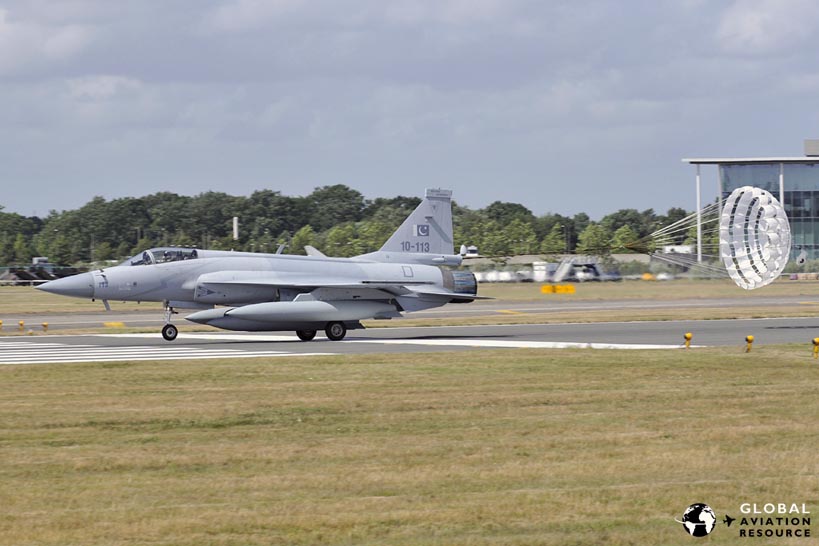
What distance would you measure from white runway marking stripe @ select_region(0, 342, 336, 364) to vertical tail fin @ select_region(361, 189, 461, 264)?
762 centimetres

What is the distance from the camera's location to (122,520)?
313 inches

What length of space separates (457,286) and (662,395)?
1446cm

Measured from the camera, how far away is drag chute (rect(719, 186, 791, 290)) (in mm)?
39000

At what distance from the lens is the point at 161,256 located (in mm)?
26312

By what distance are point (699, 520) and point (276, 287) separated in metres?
20.0

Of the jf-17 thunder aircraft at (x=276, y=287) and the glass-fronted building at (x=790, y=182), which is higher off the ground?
the glass-fronted building at (x=790, y=182)

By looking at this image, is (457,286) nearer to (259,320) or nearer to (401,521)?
(259,320)

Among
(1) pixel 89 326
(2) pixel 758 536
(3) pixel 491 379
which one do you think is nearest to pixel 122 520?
(2) pixel 758 536

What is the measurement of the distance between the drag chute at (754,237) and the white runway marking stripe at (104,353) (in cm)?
2335

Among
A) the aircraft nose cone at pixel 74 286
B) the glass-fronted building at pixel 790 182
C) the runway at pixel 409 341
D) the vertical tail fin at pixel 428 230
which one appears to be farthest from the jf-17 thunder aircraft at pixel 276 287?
the glass-fronted building at pixel 790 182

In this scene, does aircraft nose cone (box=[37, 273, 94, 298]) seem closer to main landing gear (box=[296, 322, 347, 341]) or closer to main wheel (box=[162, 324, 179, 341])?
main wheel (box=[162, 324, 179, 341])

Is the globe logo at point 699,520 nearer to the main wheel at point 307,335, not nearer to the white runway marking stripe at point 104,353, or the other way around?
the white runway marking stripe at point 104,353

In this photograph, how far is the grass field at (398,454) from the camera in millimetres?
7855

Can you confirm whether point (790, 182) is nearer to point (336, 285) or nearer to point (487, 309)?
point (487, 309)
